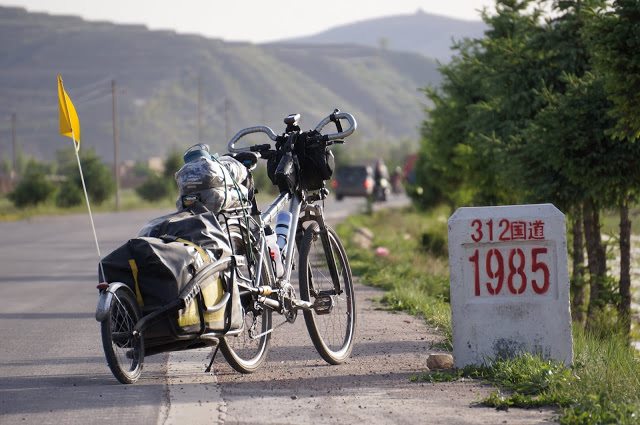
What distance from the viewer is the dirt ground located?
21.9 feet

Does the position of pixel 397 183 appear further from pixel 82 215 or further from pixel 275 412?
pixel 275 412

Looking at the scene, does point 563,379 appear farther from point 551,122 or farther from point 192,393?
point 551,122

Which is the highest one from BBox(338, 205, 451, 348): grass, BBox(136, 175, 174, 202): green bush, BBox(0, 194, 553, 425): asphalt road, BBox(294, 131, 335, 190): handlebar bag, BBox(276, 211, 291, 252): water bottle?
BBox(294, 131, 335, 190): handlebar bag

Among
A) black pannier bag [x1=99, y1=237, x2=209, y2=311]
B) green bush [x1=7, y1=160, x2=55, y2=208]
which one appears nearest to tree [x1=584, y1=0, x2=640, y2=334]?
black pannier bag [x1=99, y1=237, x2=209, y2=311]

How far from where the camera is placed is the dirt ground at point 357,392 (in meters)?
6.66

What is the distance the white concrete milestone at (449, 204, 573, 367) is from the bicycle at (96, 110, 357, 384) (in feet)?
3.23

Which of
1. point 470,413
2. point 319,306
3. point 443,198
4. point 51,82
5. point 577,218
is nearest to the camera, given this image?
point 470,413

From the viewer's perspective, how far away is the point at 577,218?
17734mm

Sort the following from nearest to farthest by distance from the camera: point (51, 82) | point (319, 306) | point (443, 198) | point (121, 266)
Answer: point (121, 266) < point (319, 306) < point (443, 198) < point (51, 82)

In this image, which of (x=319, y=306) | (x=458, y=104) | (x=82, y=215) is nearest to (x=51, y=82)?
(x=82, y=215)

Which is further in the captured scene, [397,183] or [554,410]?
[397,183]

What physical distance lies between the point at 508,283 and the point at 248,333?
1.74 m

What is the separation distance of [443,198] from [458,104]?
20.6 meters

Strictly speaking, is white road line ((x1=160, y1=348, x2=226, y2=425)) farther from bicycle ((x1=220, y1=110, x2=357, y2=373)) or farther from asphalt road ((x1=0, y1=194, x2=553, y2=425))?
bicycle ((x1=220, y1=110, x2=357, y2=373))
